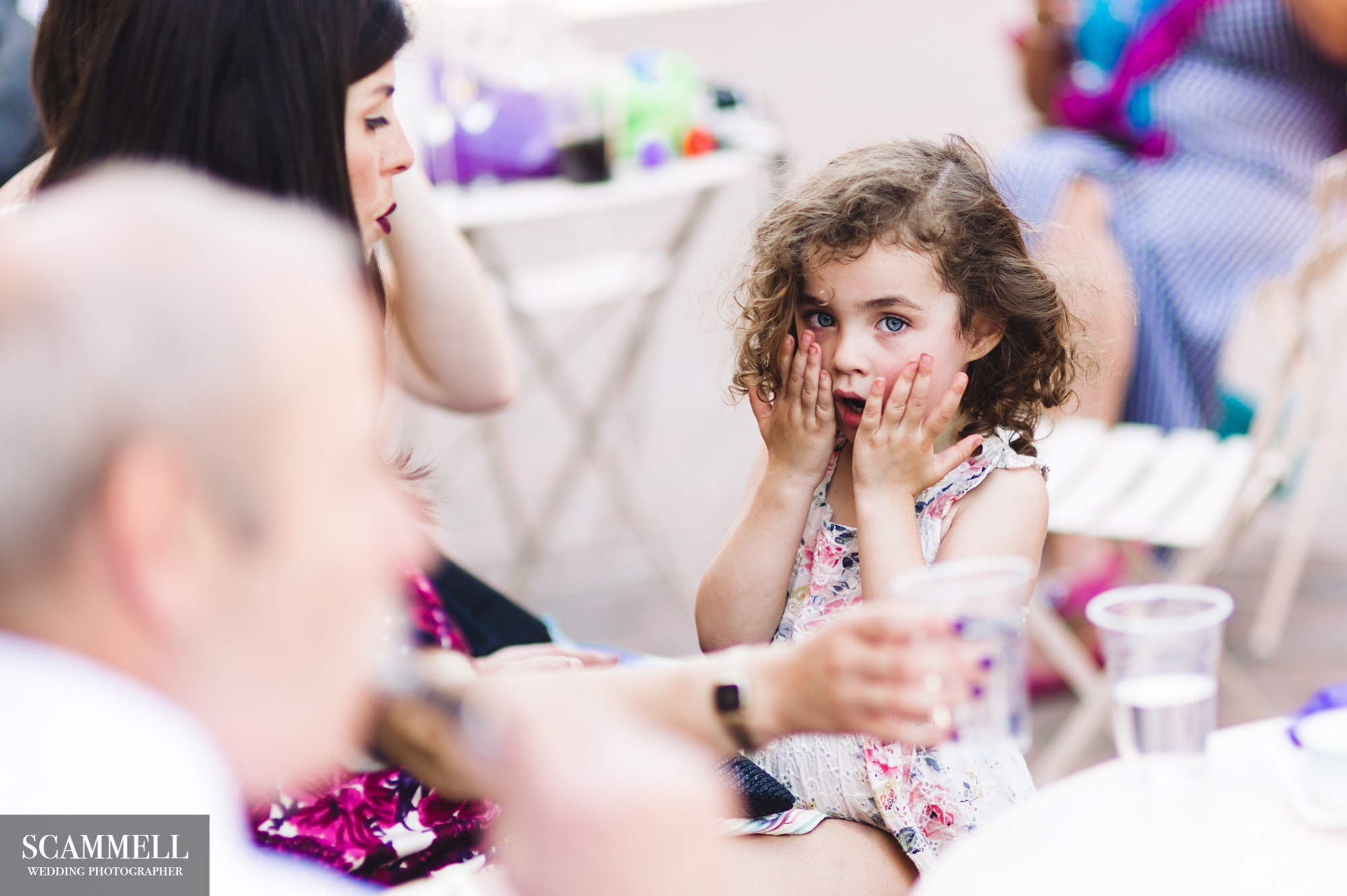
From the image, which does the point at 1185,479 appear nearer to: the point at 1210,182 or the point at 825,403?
the point at 1210,182

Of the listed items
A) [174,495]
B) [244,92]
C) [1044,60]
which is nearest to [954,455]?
[244,92]

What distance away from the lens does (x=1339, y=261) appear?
2.32m

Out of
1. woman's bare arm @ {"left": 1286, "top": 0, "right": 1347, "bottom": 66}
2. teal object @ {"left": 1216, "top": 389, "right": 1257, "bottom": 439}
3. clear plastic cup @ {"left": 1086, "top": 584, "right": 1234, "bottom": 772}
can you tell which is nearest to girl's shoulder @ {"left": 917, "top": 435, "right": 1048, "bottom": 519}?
clear plastic cup @ {"left": 1086, "top": 584, "right": 1234, "bottom": 772}

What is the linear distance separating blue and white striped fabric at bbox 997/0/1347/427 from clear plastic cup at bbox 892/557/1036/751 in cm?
220

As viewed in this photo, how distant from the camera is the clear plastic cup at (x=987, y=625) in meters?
0.76

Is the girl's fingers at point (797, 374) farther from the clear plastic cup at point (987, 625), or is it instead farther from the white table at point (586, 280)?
the white table at point (586, 280)

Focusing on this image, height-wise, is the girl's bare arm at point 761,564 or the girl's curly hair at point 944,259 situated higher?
the girl's curly hair at point 944,259

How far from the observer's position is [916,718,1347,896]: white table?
2.69ft

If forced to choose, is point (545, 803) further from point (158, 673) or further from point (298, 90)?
point (298, 90)

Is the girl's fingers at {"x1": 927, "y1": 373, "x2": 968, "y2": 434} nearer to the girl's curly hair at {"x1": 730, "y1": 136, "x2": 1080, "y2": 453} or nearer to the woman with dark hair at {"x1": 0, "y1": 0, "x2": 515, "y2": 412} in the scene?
the girl's curly hair at {"x1": 730, "y1": 136, "x2": 1080, "y2": 453}

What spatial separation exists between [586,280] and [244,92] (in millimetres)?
2044

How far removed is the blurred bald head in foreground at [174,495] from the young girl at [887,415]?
70 centimetres

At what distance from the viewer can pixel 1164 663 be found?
840 mm

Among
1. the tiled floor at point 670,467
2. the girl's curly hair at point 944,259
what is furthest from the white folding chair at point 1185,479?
the girl's curly hair at point 944,259
